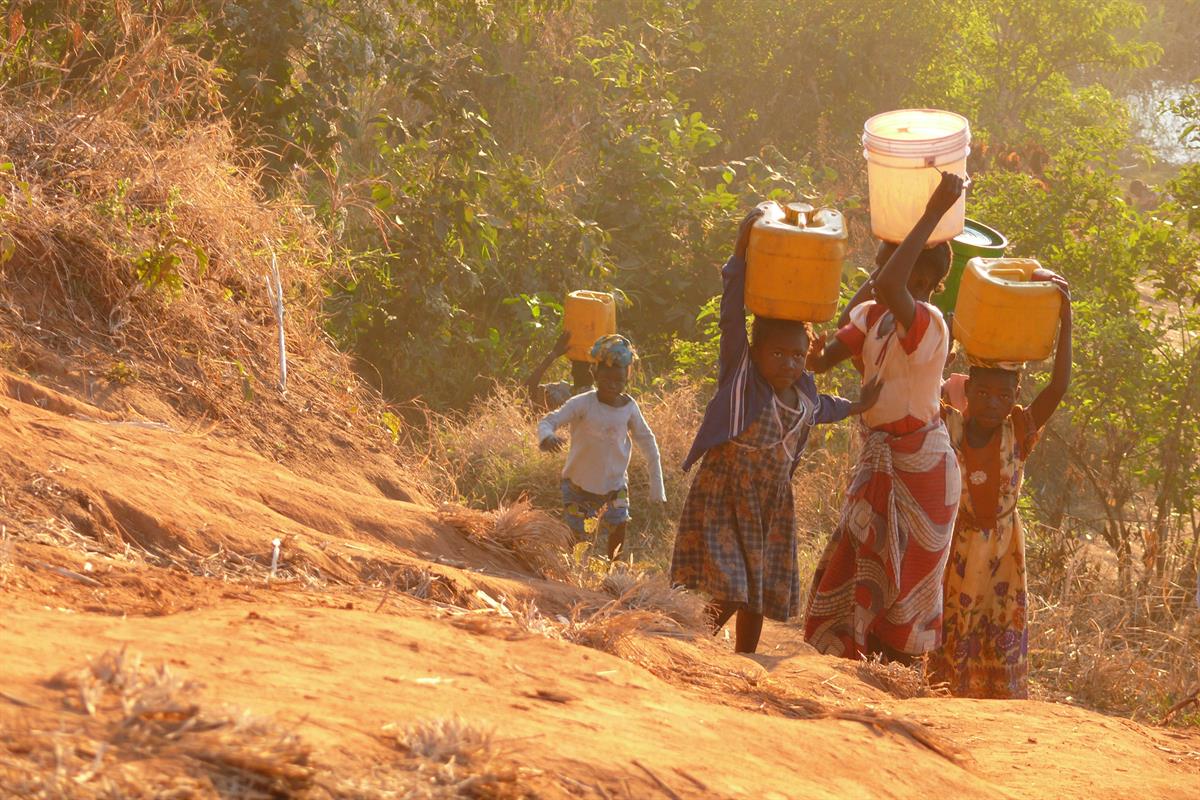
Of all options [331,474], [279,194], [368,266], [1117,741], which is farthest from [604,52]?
[1117,741]

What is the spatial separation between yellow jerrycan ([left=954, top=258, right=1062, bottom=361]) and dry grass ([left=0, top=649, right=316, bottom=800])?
10.4ft

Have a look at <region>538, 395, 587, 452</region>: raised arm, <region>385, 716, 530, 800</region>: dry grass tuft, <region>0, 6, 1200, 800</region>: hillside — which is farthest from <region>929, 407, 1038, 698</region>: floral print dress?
<region>385, 716, 530, 800</region>: dry grass tuft

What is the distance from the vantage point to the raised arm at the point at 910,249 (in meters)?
4.24

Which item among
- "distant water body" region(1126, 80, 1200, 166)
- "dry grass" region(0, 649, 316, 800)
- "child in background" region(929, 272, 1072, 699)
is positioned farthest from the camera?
"distant water body" region(1126, 80, 1200, 166)

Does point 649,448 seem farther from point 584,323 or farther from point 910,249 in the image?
point 910,249

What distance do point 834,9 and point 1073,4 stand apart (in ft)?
10.9

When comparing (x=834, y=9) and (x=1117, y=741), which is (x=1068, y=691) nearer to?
(x=1117, y=741)

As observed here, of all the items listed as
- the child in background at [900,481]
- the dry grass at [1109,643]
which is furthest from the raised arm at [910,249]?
the dry grass at [1109,643]

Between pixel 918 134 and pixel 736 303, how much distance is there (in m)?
0.89

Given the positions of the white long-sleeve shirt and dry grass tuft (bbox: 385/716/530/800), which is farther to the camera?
the white long-sleeve shirt

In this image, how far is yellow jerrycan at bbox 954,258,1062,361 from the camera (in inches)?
178

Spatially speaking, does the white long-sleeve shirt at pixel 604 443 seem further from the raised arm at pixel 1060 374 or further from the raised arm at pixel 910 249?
the raised arm at pixel 910 249

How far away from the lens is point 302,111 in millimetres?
7992

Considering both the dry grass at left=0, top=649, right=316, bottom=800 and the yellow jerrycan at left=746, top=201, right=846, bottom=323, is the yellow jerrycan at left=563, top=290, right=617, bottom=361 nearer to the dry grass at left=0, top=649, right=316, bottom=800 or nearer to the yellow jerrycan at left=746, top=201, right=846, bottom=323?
the yellow jerrycan at left=746, top=201, right=846, bottom=323
